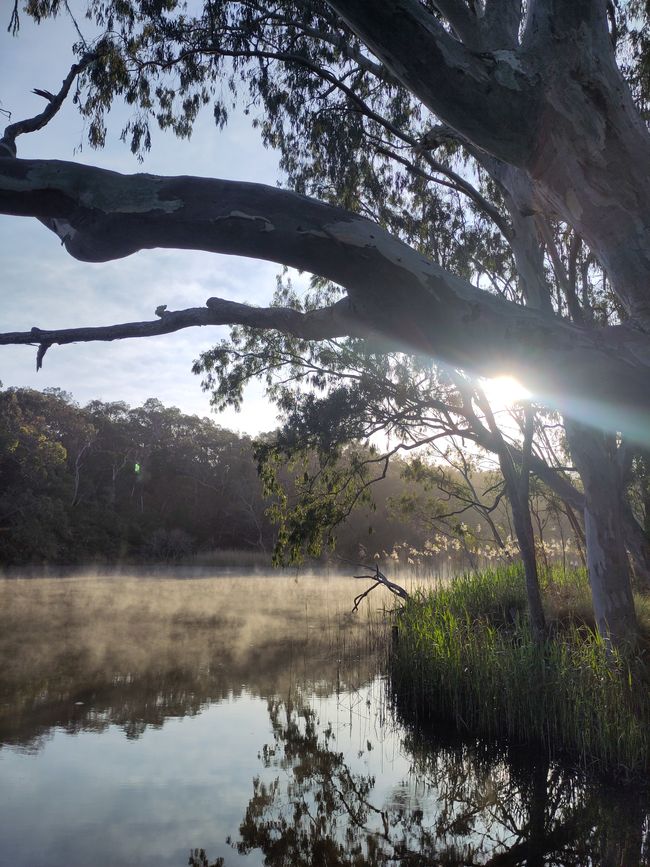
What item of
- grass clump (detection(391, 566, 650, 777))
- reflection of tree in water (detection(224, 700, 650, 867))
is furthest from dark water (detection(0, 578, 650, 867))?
grass clump (detection(391, 566, 650, 777))

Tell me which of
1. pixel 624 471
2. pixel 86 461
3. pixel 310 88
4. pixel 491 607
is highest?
pixel 310 88

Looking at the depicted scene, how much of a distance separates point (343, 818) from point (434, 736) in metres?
1.70

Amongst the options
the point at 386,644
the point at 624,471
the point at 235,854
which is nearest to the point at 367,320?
the point at 235,854

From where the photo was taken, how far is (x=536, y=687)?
4.68 meters

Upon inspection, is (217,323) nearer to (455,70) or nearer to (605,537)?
(455,70)

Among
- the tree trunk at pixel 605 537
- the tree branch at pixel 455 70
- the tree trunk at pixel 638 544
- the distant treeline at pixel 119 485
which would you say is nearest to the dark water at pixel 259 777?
the tree trunk at pixel 605 537

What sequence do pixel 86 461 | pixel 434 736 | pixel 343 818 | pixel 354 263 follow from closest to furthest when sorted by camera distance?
pixel 354 263 < pixel 343 818 < pixel 434 736 < pixel 86 461

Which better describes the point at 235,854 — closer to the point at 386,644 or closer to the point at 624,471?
the point at 624,471

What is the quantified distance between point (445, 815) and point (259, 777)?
1148mm

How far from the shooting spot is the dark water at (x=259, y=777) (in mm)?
3205

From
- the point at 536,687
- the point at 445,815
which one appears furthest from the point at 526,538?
the point at 445,815

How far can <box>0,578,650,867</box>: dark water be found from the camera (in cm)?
321

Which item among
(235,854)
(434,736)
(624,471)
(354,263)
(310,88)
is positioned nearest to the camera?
(354,263)

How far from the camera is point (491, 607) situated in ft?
25.0
